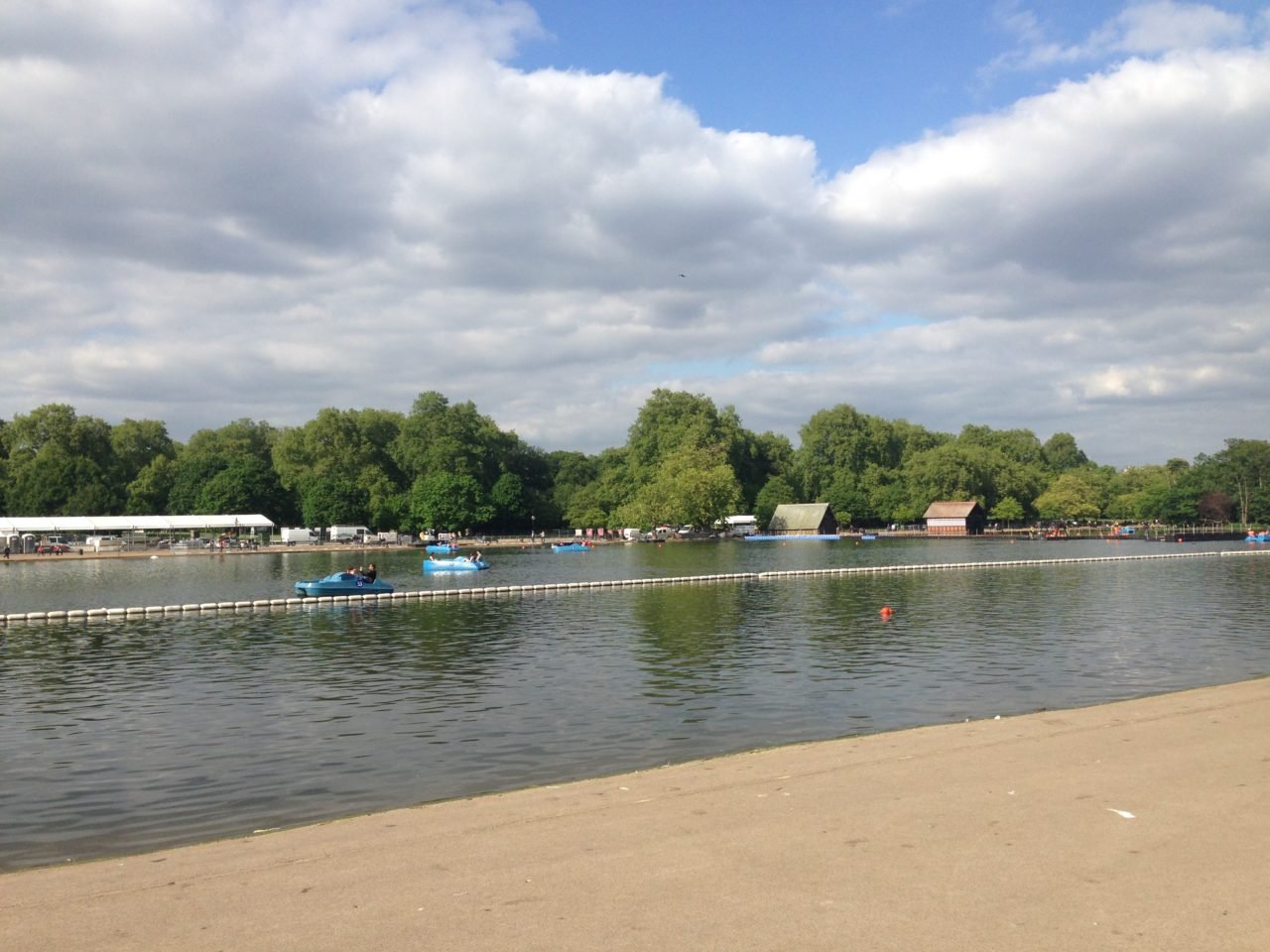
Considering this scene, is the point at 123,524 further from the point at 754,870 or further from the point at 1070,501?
the point at 1070,501

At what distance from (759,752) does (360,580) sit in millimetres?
32111

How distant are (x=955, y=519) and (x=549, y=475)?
2322 inches

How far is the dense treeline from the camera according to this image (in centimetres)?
11112

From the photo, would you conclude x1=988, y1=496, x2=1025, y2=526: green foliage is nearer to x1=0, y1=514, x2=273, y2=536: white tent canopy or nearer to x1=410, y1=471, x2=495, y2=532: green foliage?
x1=410, y1=471, x2=495, y2=532: green foliage

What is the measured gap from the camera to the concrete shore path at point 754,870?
21.7 feet

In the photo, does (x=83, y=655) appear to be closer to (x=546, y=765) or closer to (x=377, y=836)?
(x=546, y=765)

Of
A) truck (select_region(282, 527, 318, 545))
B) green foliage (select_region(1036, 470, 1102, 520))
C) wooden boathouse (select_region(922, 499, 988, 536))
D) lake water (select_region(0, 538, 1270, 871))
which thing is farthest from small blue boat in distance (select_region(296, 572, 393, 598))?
green foliage (select_region(1036, 470, 1102, 520))

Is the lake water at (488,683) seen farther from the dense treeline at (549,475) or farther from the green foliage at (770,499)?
the green foliage at (770,499)

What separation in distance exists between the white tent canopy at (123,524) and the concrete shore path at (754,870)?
100872 millimetres

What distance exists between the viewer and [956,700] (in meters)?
17.7

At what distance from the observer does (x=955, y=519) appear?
5118 inches

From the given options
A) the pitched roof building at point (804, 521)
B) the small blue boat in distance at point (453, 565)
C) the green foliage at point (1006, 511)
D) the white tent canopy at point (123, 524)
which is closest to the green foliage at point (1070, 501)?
the green foliage at point (1006, 511)

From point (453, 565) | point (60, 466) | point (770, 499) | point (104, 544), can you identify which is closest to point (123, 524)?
point (104, 544)

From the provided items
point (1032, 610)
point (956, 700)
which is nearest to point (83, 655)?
point (956, 700)
